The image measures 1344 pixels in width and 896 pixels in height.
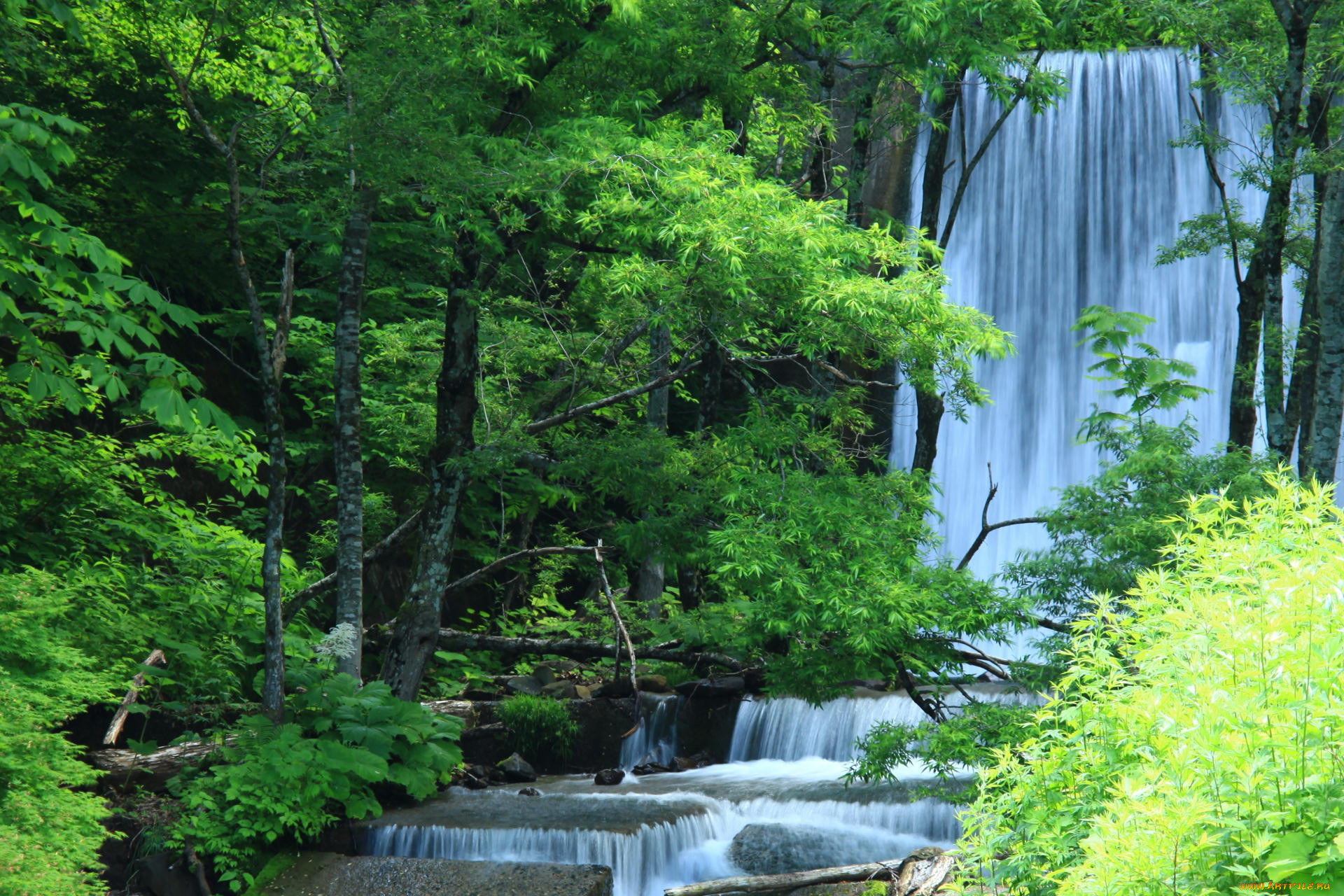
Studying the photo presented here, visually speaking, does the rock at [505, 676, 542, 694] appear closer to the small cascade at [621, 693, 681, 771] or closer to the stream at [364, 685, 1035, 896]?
the small cascade at [621, 693, 681, 771]

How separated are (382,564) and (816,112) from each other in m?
7.89

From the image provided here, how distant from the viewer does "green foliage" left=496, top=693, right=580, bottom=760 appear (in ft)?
33.4

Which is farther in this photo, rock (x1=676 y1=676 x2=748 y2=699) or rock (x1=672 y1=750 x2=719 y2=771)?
rock (x1=676 y1=676 x2=748 y2=699)

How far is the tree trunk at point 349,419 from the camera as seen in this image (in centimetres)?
784

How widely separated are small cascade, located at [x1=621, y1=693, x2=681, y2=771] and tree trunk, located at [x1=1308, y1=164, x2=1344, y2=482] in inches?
251

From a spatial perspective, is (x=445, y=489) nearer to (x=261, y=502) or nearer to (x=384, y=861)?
(x=384, y=861)

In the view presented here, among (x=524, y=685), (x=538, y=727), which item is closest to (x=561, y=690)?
(x=524, y=685)

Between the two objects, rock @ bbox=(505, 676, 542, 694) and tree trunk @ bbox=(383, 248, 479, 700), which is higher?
tree trunk @ bbox=(383, 248, 479, 700)

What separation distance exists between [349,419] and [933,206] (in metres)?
8.30

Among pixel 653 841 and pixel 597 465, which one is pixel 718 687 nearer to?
pixel 653 841

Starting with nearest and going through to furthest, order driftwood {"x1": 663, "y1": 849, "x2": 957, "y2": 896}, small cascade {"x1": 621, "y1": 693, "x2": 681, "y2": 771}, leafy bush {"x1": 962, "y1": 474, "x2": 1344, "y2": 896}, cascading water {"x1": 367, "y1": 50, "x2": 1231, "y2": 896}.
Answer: leafy bush {"x1": 962, "y1": 474, "x2": 1344, "y2": 896}
driftwood {"x1": 663, "y1": 849, "x2": 957, "y2": 896}
small cascade {"x1": 621, "y1": 693, "x2": 681, "y2": 771}
cascading water {"x1": 367, "y1": 50, "x2": 1231, "y2": 896}

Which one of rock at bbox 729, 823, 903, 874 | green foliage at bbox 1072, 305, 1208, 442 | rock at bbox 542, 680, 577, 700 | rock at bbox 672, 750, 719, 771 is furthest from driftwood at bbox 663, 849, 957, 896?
green foliage at bbox 1072, 305, 1208, 442

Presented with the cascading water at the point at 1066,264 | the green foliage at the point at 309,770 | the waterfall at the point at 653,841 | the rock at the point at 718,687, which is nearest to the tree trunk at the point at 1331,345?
the waterfall at the point at 653,841

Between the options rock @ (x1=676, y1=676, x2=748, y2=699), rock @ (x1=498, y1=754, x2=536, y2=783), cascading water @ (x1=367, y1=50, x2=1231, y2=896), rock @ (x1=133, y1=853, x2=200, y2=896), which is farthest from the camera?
cascading water @ (x1=367, y1=50, x2=1231, y2=896)
